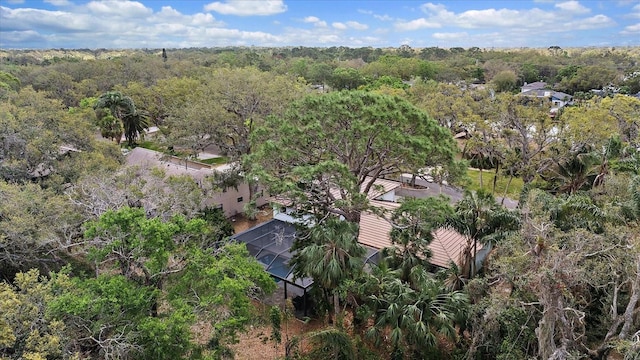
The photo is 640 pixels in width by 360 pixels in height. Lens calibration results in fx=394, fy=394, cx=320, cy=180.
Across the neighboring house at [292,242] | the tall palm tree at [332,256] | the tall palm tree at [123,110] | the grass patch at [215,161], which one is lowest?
the grass patch at [215,161]

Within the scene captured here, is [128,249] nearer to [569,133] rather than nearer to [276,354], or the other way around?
[276,354]

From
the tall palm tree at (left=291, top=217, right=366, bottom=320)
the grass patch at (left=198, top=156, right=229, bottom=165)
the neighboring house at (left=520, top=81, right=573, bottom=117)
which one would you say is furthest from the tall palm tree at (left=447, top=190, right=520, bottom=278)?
the neighboring house at (left=520, top=81, right=573, bottom=117)

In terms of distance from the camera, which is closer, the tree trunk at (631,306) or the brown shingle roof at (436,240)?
the tree trunk at (631,306)

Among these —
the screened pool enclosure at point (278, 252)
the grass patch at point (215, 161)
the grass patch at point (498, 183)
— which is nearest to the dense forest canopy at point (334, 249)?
the screened pool enclosure at point (278, 252)

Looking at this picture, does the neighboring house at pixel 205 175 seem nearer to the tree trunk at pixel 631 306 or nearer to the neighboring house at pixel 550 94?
the tree trunk at pixel 631 306

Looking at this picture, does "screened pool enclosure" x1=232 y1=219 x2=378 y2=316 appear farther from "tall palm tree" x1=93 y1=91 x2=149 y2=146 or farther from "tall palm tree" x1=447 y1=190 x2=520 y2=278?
"tall palm tree" x1=93 y1=91 x2=149 y2=146

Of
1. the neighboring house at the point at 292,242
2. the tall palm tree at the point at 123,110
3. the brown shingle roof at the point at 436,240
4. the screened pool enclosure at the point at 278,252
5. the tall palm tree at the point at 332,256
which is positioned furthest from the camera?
the tall palm tree at the point at 123,110

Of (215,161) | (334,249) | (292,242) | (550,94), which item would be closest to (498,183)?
(292,242)
